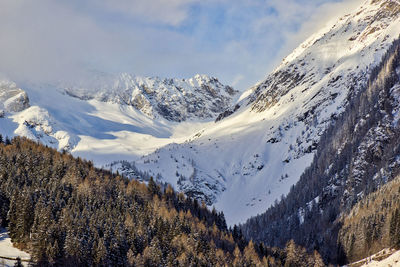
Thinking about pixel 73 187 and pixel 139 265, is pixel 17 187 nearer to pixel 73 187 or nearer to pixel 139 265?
pixel 73 187

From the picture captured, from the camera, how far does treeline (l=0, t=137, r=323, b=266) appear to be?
9850 centimetres

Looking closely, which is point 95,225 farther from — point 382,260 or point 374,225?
point 374,225

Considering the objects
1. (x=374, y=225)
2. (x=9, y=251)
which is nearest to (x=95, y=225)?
(x=9, y=251)

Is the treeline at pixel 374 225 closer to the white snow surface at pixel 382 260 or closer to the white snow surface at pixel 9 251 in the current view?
the white snow surface at pixel 382 260

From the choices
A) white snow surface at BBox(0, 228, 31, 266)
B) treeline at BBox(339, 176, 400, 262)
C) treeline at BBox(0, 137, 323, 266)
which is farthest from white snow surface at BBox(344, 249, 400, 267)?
white snow surface at BBox(0, 228, 31, 266)

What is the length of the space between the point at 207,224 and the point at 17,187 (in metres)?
62.6

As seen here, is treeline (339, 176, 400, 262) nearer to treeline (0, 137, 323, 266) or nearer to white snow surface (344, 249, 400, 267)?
white snow surface (344, 249, 400, 267)

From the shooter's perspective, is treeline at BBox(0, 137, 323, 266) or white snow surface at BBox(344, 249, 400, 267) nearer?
treeline at BBox(0, 137, 323, 266)

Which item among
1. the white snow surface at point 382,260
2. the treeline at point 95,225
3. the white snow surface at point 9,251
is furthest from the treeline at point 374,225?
the white snow surface at point 9,251

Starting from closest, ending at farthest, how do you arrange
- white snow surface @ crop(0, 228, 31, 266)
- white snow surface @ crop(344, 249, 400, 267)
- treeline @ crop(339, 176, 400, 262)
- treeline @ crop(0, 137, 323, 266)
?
1. white snow surface @ crop(0, 228, 31, 266)
2. treeline @ crop(0, 137, 323, 266)
3. white snow surface @ crop(344, 249, 400, 267)
4. treeline @ crop(339, 176, 400, 262)

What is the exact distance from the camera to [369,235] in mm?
148375

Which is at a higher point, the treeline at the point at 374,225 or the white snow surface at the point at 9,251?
the treeline at the point at 374,225

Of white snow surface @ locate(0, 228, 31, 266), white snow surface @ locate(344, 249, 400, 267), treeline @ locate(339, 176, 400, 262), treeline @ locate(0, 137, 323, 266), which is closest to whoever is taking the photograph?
white snow surface @ locate(0, 228, 31, 266)

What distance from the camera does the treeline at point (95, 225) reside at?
98500 mm
